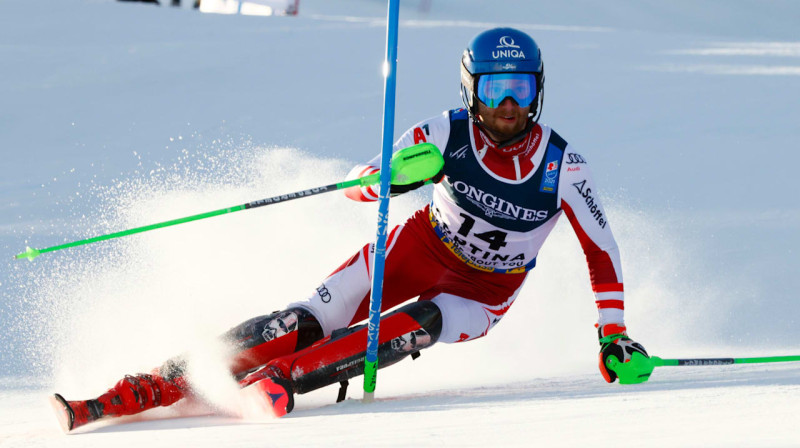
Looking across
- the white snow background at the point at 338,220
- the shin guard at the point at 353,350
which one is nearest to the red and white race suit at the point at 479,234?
the shin guard at the point at 353,350

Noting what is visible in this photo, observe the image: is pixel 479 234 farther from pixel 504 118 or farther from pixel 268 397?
pixel 268 397

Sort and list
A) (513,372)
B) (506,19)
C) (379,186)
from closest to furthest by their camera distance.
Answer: (379,186) → (513,372) → (506,19)

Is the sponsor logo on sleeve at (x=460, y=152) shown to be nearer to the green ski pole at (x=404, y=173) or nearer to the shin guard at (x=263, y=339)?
the green ski pole at (x=404, y=173)

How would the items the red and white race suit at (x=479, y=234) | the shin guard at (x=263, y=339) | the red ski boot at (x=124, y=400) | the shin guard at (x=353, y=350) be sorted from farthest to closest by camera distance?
the red and white race suit at (x=479, y=234), the shin guard at (x=263, y=339), the shin guard at (x=353, y=350), the red ski boot at (x=124, y=400)

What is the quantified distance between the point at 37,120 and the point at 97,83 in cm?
100

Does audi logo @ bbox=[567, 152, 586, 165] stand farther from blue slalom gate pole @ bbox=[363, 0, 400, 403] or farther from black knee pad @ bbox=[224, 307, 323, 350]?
black knee pad @ bbox=[224, 307, 323, 350]

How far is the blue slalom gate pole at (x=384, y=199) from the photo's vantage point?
3.05 meters

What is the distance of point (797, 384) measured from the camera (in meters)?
2.75

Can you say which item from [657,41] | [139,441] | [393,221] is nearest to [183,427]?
[139,441]

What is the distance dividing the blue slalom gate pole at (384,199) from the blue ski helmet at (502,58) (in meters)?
0.43

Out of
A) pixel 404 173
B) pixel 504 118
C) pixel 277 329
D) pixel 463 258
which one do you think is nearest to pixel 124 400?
pixel 277 329

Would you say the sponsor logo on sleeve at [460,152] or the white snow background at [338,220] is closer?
the white snow background at [338,220]

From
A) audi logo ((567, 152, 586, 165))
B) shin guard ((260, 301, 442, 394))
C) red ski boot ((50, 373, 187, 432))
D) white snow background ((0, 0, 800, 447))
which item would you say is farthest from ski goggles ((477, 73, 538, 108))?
red ski boot ((50, 373, 187, 432))

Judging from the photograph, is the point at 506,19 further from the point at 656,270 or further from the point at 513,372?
the point at 513,372
